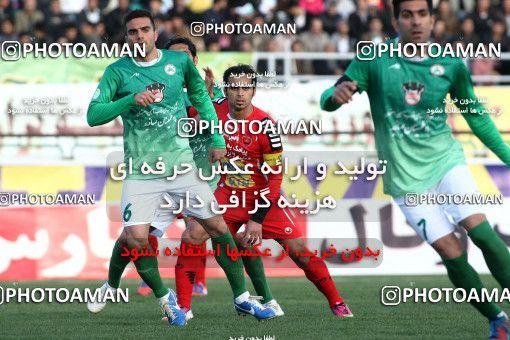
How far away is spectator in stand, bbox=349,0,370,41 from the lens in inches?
649

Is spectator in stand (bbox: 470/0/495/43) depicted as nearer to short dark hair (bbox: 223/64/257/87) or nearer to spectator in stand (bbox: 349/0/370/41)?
spectator in stand (bbox: 349/0/370/41)

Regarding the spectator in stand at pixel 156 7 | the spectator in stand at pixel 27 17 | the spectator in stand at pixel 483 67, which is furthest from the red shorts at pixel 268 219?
the spectator in stand at pixel 483 67

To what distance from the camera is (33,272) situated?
50.4 ft

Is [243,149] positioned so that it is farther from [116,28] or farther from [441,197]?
[116,28]

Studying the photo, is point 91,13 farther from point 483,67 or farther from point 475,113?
point 475,113

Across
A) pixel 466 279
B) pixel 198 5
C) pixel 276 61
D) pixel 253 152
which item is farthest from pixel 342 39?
pixel 466 279

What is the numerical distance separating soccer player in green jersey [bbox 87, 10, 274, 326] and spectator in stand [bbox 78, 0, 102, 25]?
202 inches

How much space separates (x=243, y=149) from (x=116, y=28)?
17.5 feet

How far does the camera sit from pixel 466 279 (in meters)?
8.34

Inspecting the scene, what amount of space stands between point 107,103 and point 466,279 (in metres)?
2.99

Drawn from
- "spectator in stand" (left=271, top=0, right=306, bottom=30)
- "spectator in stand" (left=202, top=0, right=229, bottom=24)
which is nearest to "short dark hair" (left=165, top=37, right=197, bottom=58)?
"spectator in stand" (left=202, top=0, right=229, bottom=24)

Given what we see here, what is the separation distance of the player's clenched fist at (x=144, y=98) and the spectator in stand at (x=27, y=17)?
7.30 metres

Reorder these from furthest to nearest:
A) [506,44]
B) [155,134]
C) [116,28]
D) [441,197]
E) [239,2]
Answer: [506,44]
[116,28]
[239,2]
[155,134]
[441,197]

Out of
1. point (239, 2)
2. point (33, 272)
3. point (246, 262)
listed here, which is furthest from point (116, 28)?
point (246, 262)
